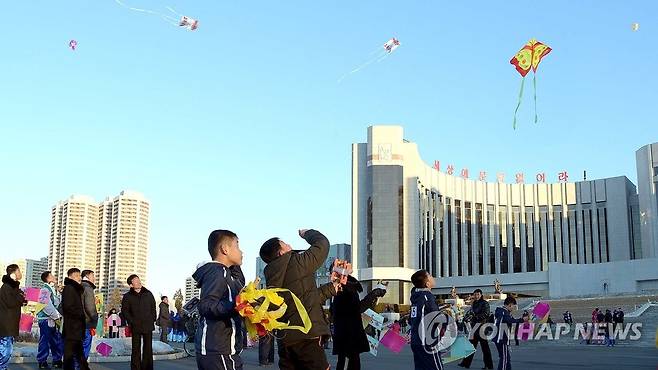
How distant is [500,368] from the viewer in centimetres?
1167

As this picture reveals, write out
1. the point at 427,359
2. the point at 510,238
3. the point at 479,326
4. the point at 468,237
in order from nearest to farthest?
the point at 427,359 < the point at 479,326 < the point at 468,237 < the point at 510,238

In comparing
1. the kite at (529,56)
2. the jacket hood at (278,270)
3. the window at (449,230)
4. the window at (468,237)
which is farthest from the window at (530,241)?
the jacket hood at (278,270)

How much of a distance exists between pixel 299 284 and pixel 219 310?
1240 mm

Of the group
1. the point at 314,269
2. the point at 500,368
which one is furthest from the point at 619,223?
the point at 314,269

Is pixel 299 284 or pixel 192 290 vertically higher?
pixel 299 284

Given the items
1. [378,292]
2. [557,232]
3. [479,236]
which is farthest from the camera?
[557,232]

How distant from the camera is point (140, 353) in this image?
1011cm

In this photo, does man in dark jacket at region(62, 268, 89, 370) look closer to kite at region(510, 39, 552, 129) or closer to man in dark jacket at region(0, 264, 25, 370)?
man in dark jacket at region(0, 264, 25, 370)

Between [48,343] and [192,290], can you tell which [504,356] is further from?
[192,290]

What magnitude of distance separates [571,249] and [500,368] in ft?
294

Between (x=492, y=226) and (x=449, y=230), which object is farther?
(x=492, y=226)

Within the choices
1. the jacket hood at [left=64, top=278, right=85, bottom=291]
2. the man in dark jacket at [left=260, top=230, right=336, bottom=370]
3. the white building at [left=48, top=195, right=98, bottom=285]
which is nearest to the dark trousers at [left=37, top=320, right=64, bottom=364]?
the jacket hood at [left=64, top=278, right=85, bottom=291]

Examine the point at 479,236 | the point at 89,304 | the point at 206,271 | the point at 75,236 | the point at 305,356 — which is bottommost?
the point at 305,356

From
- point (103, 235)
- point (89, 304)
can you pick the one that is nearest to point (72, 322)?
point (89, 304)
